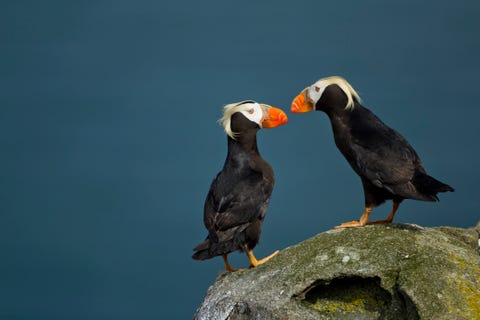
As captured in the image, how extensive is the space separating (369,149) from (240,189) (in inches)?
44.3

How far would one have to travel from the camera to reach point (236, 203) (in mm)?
6559

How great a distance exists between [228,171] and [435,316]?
222 centimetres

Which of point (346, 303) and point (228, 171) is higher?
point (228, 171)

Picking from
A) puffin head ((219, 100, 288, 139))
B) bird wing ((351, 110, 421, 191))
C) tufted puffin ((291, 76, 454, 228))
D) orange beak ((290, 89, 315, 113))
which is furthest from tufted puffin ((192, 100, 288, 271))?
bird wing ((351, 110, 421, 191))

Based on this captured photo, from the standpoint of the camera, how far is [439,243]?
20.1 feet

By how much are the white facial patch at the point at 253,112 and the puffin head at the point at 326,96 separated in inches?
14.5

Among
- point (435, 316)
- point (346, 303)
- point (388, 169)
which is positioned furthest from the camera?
point (388, 169)

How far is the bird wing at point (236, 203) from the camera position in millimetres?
6516

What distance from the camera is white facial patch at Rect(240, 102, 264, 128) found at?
6.83m

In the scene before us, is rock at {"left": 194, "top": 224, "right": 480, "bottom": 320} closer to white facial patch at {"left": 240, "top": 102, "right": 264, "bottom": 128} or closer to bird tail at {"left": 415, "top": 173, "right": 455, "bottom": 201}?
bird tail at {"left": 415, "top": 173, "right": 455, "bottom": 201}

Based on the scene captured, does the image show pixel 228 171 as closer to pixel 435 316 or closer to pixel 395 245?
pixel 395 245

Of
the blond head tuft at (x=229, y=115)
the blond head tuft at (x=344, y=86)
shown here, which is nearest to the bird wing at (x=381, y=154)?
the blond head tuft at (x=344, y=86)

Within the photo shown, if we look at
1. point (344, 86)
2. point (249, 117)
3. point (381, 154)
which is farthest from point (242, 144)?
point (381, 154)

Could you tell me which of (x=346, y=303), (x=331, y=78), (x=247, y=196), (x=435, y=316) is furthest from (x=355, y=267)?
(x=331, y=78)
